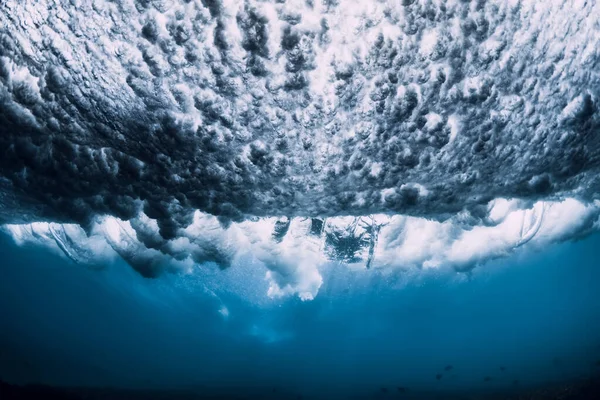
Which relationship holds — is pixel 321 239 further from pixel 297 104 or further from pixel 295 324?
pixel 295 324

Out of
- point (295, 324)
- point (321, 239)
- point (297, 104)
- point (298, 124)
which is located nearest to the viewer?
point (297, 104)

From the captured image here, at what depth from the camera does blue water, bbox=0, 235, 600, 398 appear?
22828 mm

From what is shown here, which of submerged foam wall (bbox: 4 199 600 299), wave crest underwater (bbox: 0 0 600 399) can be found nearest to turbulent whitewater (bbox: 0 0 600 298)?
wave crest underwater (bbox: 0 0 600 399)

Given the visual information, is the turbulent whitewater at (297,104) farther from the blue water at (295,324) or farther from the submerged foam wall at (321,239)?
the blue water at (295,324)

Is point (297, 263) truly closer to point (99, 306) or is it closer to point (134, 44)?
point (134, 44)

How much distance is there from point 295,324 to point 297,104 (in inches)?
1261

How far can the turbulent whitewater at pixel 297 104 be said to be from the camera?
12.3 ft

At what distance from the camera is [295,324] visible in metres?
33.1

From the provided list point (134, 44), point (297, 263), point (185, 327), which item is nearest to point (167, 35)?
point (134, 44)

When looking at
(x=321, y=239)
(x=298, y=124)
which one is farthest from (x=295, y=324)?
(x=298, y=124)

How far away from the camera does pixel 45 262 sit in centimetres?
2300

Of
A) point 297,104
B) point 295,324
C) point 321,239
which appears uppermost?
point 295,324

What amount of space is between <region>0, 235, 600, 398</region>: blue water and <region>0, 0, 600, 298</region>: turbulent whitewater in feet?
32.9

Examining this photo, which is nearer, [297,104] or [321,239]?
[297,104]
